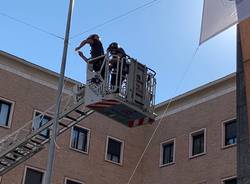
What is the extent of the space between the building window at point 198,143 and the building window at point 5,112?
30.4 ft

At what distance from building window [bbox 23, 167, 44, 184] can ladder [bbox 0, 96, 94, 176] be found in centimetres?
1143

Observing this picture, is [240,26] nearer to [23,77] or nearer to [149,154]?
[23,77]

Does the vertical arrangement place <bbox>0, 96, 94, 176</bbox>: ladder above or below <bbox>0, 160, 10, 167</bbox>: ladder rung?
above

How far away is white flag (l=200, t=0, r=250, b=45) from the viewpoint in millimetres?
10859

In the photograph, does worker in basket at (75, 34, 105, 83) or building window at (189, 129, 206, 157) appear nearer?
worker in basket at (75, 34, 105, 83)

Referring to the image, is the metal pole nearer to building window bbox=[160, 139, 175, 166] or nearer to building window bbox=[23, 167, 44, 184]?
building window bbox=[23, 167, 44, 184]

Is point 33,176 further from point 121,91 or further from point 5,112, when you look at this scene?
point 121,91

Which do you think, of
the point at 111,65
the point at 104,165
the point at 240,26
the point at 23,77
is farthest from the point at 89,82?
the point at 104,165

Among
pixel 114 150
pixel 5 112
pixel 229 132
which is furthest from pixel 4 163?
pixel 114 150

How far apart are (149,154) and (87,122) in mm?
4506

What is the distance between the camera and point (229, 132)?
94.5 feet

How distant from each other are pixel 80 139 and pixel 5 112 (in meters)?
4.48

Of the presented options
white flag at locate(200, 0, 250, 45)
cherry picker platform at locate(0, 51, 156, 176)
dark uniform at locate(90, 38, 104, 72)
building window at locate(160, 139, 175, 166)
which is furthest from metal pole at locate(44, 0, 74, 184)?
building window at locate(160, 139, 175, 166)

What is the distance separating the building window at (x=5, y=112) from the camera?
27797 mm
